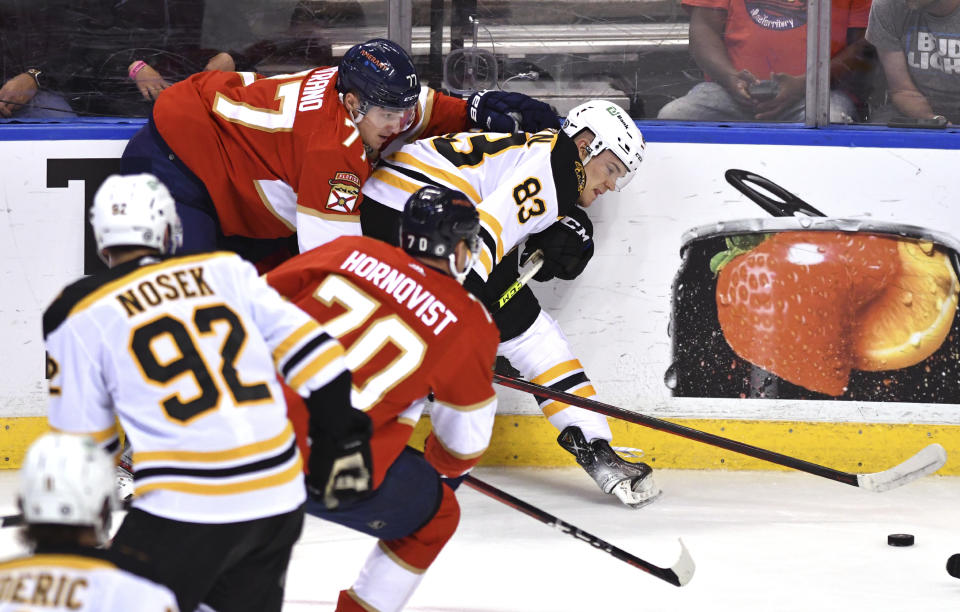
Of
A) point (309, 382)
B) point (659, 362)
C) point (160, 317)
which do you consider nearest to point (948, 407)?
point (659, 362)

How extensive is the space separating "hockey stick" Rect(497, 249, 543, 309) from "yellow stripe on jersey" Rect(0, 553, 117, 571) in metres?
2.29

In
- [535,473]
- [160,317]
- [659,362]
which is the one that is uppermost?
[160,317]

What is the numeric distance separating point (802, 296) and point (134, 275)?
2.72 m

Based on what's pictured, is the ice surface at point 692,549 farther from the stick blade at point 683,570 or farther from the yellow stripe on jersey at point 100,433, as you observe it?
the yellow stripe on jersey at point 100,433

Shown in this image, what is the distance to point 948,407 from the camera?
159 inches

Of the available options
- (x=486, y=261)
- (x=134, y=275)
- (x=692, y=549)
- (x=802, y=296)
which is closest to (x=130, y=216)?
(x=134, y=275)

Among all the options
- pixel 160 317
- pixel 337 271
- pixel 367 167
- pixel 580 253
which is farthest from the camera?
pixel 580 253

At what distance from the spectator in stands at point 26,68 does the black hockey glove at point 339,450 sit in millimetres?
2518

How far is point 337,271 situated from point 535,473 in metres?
1.93

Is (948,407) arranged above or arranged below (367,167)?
below

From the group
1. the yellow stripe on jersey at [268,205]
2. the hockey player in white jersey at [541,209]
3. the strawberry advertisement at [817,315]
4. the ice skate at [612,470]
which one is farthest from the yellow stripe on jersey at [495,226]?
Result: the strawberry advertisement at [817,315]

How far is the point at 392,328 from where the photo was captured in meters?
2.26

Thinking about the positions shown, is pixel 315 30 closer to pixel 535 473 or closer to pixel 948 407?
pixel 535 473

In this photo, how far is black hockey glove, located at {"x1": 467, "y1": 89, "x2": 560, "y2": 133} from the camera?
3.86 m
